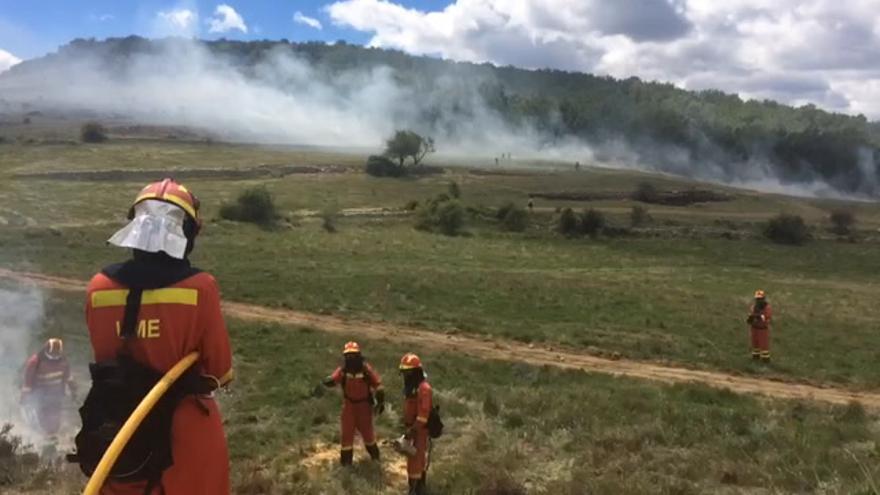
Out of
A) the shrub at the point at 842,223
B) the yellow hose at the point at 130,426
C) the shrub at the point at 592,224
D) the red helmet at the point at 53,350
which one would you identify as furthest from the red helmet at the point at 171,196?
the shrub at the point at 842,223

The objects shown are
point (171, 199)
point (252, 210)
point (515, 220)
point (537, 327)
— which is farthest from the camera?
point (515, 220)

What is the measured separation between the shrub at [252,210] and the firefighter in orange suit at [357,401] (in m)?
38.1

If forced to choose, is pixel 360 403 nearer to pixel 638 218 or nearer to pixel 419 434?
pixel 419 434

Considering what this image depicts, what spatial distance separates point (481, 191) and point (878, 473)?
71399 millimetres

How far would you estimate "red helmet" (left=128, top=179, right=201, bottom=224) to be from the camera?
4.12 meters

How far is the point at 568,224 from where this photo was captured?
55.0 m

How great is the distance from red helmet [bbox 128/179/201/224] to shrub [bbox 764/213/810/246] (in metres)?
59.0

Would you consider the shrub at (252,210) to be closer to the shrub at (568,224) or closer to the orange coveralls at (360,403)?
the shrub at (568,224)

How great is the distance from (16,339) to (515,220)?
42885mm

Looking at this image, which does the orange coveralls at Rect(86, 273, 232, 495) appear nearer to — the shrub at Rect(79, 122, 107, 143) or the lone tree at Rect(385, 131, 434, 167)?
the lone tree at Rect(385, 131, 434, 167)

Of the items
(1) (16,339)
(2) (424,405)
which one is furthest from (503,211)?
(2) (424,405)

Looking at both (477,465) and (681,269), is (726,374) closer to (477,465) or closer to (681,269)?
(477,465)

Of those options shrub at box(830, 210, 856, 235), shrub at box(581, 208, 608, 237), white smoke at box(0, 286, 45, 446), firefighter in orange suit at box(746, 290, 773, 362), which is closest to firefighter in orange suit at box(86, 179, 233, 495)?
white smoke at box(0, 286, 45, 446)

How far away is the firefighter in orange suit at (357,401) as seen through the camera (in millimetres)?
10664
